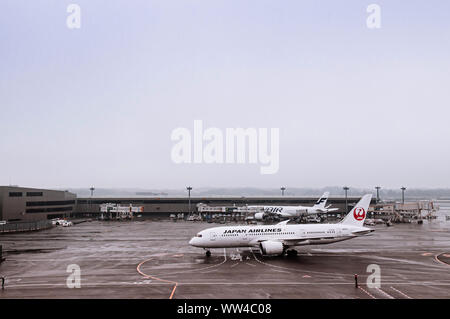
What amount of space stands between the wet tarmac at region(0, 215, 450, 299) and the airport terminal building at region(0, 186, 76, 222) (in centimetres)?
5049

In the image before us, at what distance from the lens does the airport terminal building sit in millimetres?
96562

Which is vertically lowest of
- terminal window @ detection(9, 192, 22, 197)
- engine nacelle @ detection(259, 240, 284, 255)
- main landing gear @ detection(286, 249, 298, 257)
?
main landing gear @ detection(286, 249, 298, 257)

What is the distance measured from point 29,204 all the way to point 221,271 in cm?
9181

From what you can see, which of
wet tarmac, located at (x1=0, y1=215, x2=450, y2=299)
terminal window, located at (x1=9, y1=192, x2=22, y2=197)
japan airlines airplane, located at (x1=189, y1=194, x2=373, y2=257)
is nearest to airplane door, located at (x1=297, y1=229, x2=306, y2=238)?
japan airlines airplane, located at (x1=189, y1=194, x2=373, y2=257)

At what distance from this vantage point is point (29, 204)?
336ft

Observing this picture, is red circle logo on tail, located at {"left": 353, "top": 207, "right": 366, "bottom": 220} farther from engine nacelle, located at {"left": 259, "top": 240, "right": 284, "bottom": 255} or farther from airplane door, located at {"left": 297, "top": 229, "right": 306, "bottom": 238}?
engine nacelle, located at {"left": 259, "top": 240, "right": 284, "bottom": 255}

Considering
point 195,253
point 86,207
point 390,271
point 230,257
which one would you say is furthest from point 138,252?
point 86,207

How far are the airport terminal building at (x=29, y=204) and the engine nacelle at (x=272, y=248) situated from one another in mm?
89325

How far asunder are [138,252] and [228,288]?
78.3ft

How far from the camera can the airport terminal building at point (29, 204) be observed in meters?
96.6

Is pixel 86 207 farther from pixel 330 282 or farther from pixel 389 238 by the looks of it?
pixel 330 282

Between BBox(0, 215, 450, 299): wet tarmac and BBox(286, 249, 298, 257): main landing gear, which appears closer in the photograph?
BBox(0, 215, 450, 299): wet tarmac

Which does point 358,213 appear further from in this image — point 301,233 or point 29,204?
point 29,204
